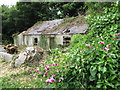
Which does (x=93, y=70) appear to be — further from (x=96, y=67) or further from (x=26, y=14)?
(x=26, y=14)

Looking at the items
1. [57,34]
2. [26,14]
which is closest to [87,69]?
[57,34]


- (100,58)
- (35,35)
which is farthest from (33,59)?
(35,35)

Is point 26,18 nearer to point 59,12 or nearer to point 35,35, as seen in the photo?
point 59,12

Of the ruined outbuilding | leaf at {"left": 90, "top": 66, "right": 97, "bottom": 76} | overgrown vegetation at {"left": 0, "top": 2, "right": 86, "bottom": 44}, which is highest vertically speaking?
overgrown vegetation at {"left": 0, "top": 2, "right": 86, "bottom": 44}

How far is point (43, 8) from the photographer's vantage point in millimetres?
20562

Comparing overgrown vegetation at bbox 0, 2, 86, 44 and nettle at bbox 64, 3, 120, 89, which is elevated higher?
overgrown vegetation at bbox 0, 2, 86, 44

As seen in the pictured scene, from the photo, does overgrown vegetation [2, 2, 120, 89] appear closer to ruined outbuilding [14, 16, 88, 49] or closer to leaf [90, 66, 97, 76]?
leaf [90, 66, 97, 76]

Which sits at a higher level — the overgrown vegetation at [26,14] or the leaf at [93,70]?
the overgrown vegetation at [26,14]

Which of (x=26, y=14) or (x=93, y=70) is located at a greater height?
(x=26, y=14)

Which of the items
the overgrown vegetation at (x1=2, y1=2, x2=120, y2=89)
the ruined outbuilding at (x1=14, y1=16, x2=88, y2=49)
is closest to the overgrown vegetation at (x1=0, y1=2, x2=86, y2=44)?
the ruined outbuilding at (x1=14, y1=16, x2=88, y2=49)

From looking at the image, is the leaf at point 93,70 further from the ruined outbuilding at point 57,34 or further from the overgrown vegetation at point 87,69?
the ruined outbuilding at point 57,34

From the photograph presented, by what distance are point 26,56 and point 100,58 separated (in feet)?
13.0

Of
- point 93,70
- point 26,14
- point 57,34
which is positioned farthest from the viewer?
point 26,14

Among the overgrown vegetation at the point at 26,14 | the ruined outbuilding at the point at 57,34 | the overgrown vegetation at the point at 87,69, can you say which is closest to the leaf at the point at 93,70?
the overgrown vegetation at the point at 87,69
